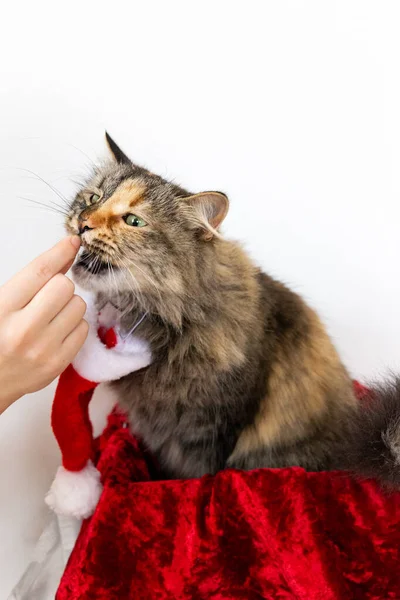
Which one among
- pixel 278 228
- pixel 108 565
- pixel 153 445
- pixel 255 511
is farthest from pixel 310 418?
pixel 278 228

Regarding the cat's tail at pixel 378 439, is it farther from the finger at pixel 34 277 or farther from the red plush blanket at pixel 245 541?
the finger at pixel 34 277

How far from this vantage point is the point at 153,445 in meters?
1.19

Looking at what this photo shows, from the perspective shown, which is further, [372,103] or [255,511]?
[372,103]

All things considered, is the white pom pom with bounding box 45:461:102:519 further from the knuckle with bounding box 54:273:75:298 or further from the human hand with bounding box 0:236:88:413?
the knuckle with bounding box 54:273:75:298

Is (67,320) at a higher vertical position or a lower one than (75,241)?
lower

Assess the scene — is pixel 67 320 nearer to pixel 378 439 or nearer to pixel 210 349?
pixel 210 349

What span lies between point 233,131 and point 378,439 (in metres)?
0.98

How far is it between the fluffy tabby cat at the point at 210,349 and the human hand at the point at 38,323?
0.28 ft

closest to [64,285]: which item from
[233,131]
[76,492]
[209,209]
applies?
[209,209]

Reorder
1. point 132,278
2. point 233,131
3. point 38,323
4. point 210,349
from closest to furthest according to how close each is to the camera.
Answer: point 38,323 < point 132,278 < point 210,349 < point 233,131

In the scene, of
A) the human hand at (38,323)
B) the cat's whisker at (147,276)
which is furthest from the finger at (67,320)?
the cat's whisker at (147,276)

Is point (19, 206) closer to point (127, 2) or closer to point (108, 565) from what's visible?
point (127, 2)

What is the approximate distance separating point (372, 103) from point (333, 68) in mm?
155

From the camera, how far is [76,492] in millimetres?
1120
